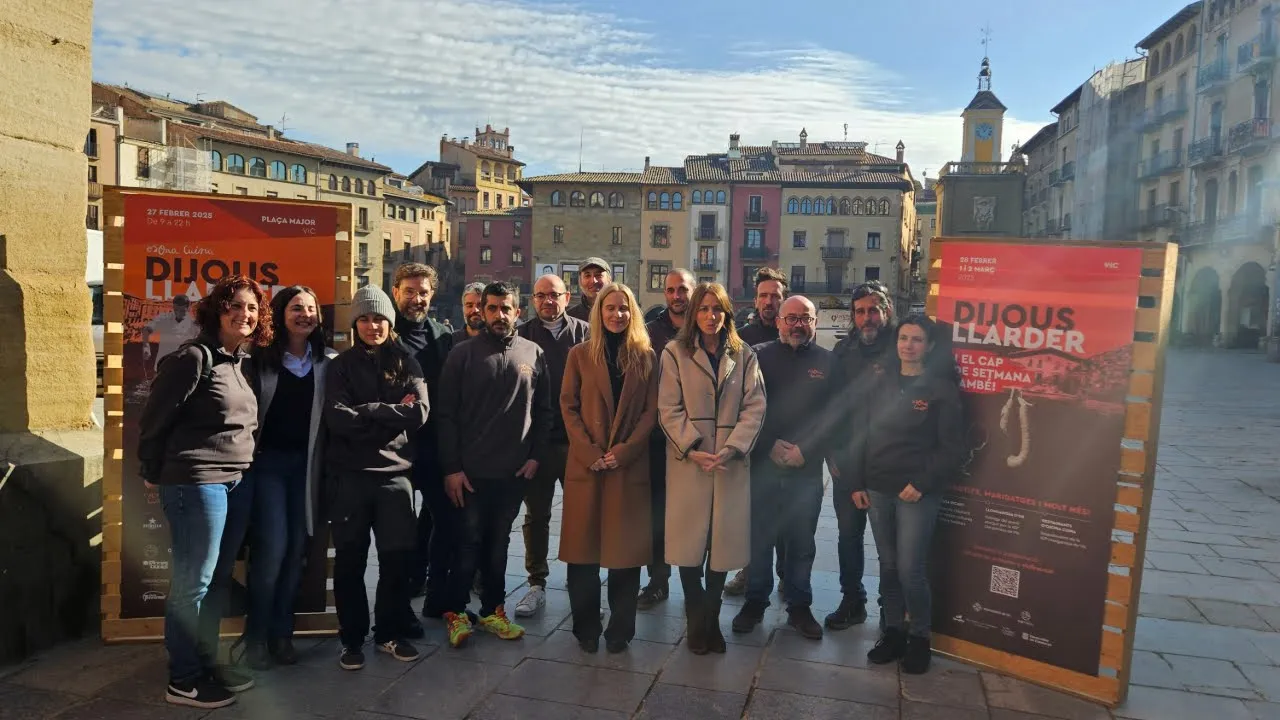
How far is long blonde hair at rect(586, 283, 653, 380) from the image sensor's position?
4.73 meters

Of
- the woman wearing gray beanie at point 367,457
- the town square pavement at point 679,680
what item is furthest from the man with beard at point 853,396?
the woman wearing gray beanie at point 367,457

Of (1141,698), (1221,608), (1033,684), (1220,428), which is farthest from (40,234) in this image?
(1220,428)

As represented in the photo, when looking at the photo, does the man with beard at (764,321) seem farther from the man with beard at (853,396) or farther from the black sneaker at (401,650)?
the black sneaker at (401,650)

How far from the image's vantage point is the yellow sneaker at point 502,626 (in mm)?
4742

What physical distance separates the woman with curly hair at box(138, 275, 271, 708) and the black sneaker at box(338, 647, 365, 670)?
0.43 metres

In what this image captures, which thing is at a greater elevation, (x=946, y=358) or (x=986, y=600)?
(x=946, y=358)

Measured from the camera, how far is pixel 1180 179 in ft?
129

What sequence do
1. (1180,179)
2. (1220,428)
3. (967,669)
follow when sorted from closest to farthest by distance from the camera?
(967,669)
(1220,428)
(1180,179)

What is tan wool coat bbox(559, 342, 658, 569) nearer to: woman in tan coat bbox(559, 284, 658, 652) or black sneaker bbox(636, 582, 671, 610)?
woman in tan coat bbox(559, 284, 658, 652)

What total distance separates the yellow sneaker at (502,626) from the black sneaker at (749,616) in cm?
117

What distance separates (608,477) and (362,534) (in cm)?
124

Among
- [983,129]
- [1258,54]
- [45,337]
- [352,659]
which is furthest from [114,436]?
[983,129]

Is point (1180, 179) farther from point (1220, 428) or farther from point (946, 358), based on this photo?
point (946, 358)

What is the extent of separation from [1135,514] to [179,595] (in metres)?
4.28
